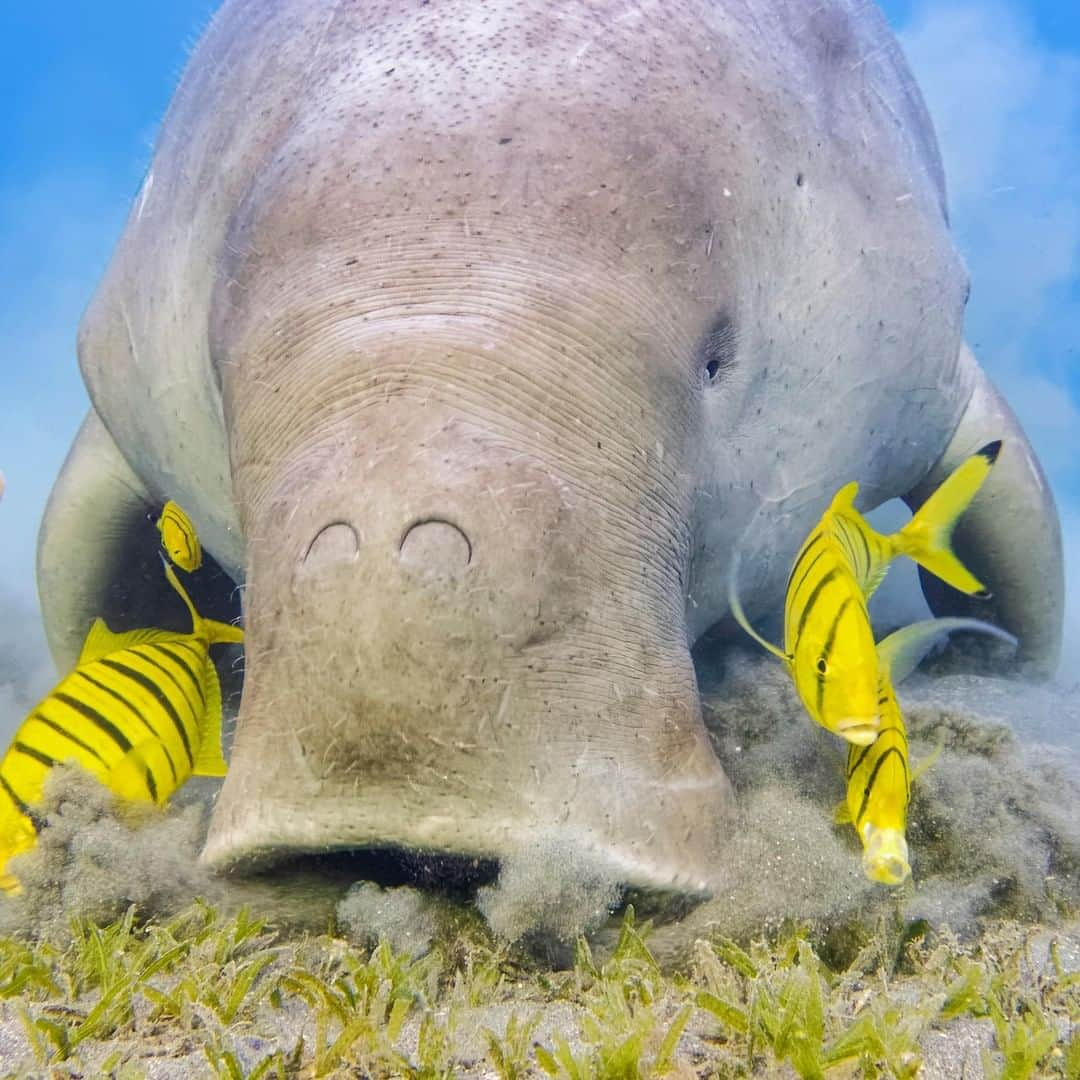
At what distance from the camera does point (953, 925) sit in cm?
238

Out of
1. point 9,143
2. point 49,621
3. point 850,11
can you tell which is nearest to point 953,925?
point 850,11

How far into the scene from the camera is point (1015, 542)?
16.8 feet

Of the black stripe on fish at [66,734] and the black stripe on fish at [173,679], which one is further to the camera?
the black stripe on fish at [173,679]

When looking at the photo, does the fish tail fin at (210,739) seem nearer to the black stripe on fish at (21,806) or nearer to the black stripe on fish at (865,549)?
the black stripe on fish at (21,806)

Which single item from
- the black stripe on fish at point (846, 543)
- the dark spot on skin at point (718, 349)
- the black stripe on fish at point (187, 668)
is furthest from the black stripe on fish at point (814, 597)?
the black stripe on fish at point (187, 668)

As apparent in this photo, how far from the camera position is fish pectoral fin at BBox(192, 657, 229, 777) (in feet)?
9.70

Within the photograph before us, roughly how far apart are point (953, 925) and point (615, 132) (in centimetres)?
205

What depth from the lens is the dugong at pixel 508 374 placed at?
1998 millimetres

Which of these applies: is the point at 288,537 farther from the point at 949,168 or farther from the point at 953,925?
the point at 949,168

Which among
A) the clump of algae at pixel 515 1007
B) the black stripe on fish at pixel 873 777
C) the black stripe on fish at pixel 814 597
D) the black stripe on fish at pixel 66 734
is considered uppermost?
the black stripe on fish at pixel 814 597

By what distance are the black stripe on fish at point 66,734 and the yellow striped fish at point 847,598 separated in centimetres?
173

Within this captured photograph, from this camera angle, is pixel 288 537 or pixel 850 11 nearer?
pixel 288 537

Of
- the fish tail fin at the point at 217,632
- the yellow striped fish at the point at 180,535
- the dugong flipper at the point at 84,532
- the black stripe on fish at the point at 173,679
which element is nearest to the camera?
the black stripe on fish at the point at 173,679

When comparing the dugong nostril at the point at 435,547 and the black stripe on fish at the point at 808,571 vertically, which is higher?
the black stripe on fish at the point at 808,571
